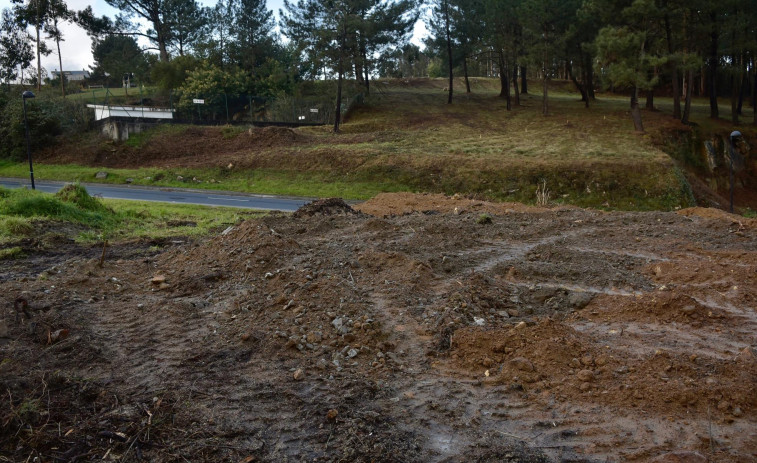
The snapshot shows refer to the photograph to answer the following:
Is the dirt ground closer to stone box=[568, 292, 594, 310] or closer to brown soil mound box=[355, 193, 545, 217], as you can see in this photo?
stone box=[568, 292, 594, 310]

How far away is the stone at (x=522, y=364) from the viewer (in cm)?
680

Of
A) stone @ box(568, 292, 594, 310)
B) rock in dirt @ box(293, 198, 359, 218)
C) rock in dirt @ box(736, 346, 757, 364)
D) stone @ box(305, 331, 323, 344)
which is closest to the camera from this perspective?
rock in dirt @ box(736, 346, 757, 364)

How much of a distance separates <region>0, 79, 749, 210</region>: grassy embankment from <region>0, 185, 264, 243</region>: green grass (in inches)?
381

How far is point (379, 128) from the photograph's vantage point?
41469 millimetres

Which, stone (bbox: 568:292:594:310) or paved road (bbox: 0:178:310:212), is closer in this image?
stone (bbox: 568:292:594:310)

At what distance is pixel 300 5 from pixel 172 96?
1124cm

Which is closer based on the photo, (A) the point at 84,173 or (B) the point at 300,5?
(A) the point at 84,173

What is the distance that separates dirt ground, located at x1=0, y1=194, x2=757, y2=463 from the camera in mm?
5449

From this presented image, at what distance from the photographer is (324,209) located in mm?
16609

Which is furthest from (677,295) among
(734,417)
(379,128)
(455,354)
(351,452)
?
(379,128)

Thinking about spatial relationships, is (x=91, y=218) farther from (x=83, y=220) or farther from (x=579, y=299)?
(x=579, y=299)

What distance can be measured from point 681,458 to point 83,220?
1600 centimetres

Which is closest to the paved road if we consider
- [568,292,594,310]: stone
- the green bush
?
the green bush

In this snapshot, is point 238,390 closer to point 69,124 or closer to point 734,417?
point 734,417
